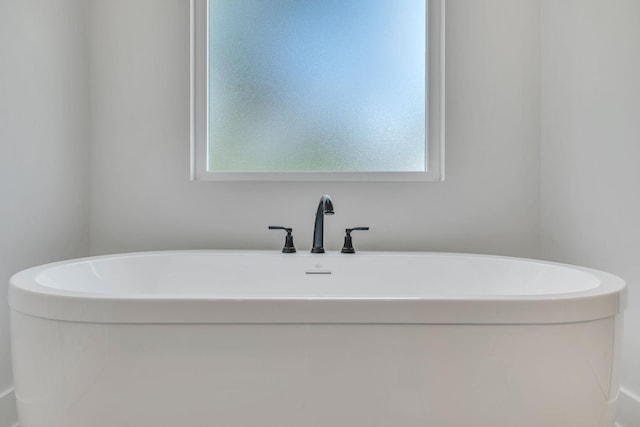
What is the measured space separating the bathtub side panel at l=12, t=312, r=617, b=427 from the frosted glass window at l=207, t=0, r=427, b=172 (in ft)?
3.89

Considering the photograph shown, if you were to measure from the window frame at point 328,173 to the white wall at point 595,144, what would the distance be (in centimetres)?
47

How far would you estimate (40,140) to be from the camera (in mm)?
1572

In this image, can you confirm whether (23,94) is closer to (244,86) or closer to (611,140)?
(244,86)

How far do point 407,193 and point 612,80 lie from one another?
0.85m

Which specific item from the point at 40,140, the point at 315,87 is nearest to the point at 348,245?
the point at 315,87

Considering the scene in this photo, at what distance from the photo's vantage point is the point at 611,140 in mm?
1446

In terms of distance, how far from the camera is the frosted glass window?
1.92 m

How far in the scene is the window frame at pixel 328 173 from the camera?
1.86m

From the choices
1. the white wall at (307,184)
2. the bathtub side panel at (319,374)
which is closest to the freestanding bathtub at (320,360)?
the bathtub side panel at (319,374)

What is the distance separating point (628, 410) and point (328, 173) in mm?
1410

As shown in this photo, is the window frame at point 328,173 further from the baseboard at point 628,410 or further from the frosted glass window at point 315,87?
the baseboard at point 628,410

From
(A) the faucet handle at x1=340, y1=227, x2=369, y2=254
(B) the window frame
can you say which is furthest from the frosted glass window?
(A) the faucet handle at x1=340, y1=227, x2=369, y2=254

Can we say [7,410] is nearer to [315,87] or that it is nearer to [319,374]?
[319,374]

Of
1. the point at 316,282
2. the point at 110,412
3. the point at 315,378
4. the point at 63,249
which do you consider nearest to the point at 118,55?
the point at 63,249
